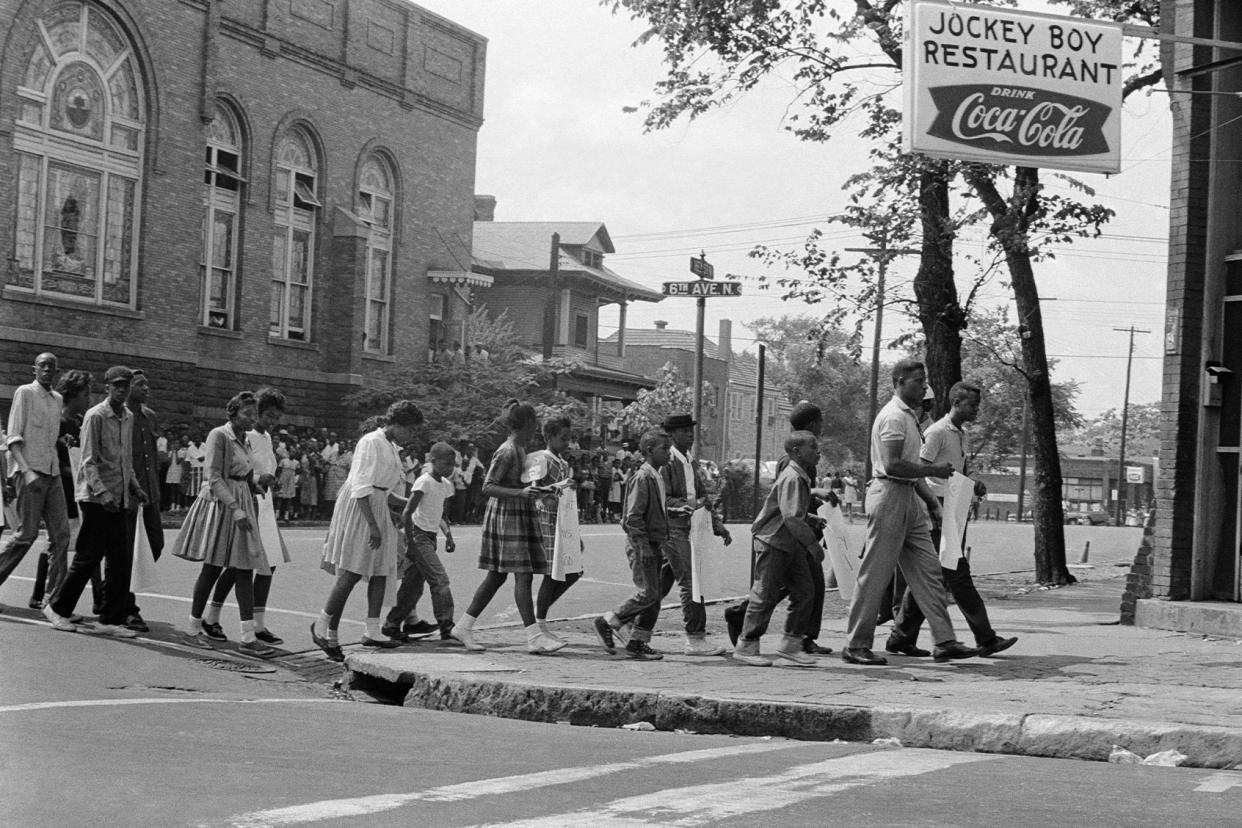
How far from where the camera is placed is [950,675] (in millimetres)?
9898

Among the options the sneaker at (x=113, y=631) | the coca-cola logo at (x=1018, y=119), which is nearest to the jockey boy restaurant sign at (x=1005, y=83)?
the coca-cola logo at (x=1018, y=119)

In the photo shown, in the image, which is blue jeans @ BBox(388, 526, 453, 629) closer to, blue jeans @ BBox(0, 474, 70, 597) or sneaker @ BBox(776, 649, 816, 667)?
blue jeans @ BBox(0, 474, 70, 597)

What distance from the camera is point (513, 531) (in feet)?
35.6

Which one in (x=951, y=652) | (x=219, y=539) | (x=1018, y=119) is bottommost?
(x=951, y=652)

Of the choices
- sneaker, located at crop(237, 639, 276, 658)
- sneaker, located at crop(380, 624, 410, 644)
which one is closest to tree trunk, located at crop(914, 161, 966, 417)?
sneaker, located at crop(380, 624, 410, 644)

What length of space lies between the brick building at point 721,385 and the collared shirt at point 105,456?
61899mm

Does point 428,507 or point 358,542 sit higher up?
point 428,507

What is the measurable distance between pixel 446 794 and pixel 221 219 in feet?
95.6

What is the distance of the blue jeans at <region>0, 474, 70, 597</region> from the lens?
434 inches

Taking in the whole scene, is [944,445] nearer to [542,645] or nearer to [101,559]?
→ [542,645]

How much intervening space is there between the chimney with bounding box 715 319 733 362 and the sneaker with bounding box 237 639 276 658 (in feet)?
241

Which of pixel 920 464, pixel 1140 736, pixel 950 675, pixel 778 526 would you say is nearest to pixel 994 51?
pixel 920 464

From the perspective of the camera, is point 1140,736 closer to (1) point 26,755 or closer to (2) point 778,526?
(2) point 778,526

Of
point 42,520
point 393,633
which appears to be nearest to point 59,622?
point 42,520
